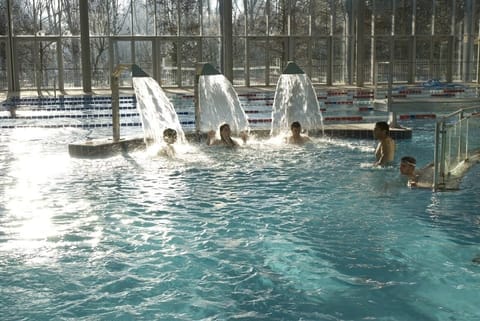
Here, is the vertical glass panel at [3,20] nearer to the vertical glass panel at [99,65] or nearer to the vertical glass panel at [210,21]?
the vertical glass panel at [99,65]

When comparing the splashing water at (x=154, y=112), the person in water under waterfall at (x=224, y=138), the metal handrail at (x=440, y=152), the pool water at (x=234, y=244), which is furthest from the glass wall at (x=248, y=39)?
the metal handrail at (x=440, y=152)

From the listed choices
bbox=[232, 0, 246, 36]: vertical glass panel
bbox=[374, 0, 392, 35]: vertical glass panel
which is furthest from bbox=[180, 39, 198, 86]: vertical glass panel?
bbox=[374, 0, 392, 35]: vertical glass panel

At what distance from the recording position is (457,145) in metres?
7.02

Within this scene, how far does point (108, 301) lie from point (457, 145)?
463cm

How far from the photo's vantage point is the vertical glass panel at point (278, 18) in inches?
1052

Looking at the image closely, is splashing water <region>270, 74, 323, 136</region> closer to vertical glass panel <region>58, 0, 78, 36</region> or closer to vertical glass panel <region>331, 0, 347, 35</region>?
vertical glass panel <region>331, 0, 347, 35</region>

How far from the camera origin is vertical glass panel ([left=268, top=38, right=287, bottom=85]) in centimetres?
2689

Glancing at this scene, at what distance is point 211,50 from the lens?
2650cm

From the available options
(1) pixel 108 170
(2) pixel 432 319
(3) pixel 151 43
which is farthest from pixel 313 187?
(3) pixel 151 43

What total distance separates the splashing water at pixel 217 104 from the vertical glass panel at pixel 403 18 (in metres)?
17.1

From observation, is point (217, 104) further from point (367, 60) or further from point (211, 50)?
point (367, 60)

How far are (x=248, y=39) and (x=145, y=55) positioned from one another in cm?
457

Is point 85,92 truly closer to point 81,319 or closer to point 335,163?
point 335,163

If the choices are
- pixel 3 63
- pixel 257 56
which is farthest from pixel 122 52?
pixel 257 56
